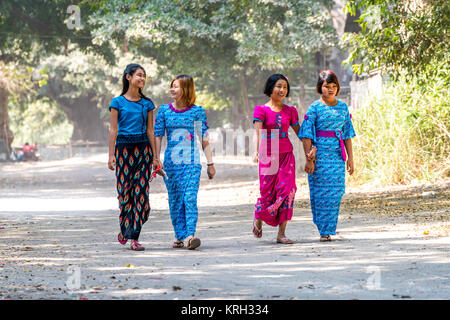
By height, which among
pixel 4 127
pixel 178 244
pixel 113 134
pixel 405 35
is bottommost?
pixel 178 244

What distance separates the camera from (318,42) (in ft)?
92.5

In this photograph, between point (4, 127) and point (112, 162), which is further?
point (4, 127)

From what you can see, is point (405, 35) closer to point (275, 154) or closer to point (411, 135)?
point (411, 135)

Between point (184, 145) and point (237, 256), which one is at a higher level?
point (184, 145)

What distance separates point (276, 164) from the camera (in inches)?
333

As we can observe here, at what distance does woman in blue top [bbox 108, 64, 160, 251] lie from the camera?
322 inches

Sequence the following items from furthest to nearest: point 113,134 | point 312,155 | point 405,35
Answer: point 405,35 → point 312,155 → point 113,134

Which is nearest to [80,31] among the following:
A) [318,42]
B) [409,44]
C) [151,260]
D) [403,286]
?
[318,42]

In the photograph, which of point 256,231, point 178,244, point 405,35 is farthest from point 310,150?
point 405,35

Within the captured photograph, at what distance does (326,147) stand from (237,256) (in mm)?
1640

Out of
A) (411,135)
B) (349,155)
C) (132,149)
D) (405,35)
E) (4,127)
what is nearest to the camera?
(132,149)

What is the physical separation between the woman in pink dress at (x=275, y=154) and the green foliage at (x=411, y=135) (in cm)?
675

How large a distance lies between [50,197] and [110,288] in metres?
12.0
